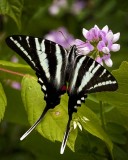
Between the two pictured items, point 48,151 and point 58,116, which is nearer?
point 58,116

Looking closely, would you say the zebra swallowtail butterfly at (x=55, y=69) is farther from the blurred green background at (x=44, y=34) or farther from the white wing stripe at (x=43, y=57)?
the blurred green background at (x=44, y=34)

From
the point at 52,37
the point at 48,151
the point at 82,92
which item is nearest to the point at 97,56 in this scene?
the point at 82,92

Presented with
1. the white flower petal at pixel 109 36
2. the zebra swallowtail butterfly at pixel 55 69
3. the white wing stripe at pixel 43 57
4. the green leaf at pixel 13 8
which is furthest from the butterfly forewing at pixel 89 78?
the green leaf at pixel 13 8

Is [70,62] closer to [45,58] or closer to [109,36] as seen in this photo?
[45,58]

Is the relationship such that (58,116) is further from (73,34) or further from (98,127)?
(73,34)

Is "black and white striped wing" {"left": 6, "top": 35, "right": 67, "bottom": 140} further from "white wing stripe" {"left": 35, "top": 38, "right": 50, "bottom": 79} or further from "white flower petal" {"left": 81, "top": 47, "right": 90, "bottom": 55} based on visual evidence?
"white flower petal" {"left": 81, "top": 47, "right": 90, "bottom": 55}

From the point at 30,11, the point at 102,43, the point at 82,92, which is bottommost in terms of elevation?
the point at 82,92

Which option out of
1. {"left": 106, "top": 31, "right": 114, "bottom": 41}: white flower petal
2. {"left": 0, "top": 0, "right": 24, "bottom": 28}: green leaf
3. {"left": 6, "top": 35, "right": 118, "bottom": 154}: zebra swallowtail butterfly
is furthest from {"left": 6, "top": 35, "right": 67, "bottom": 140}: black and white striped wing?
{"left": 0, "top": 0, "right": 24, "bottom": 28}: green leaf
